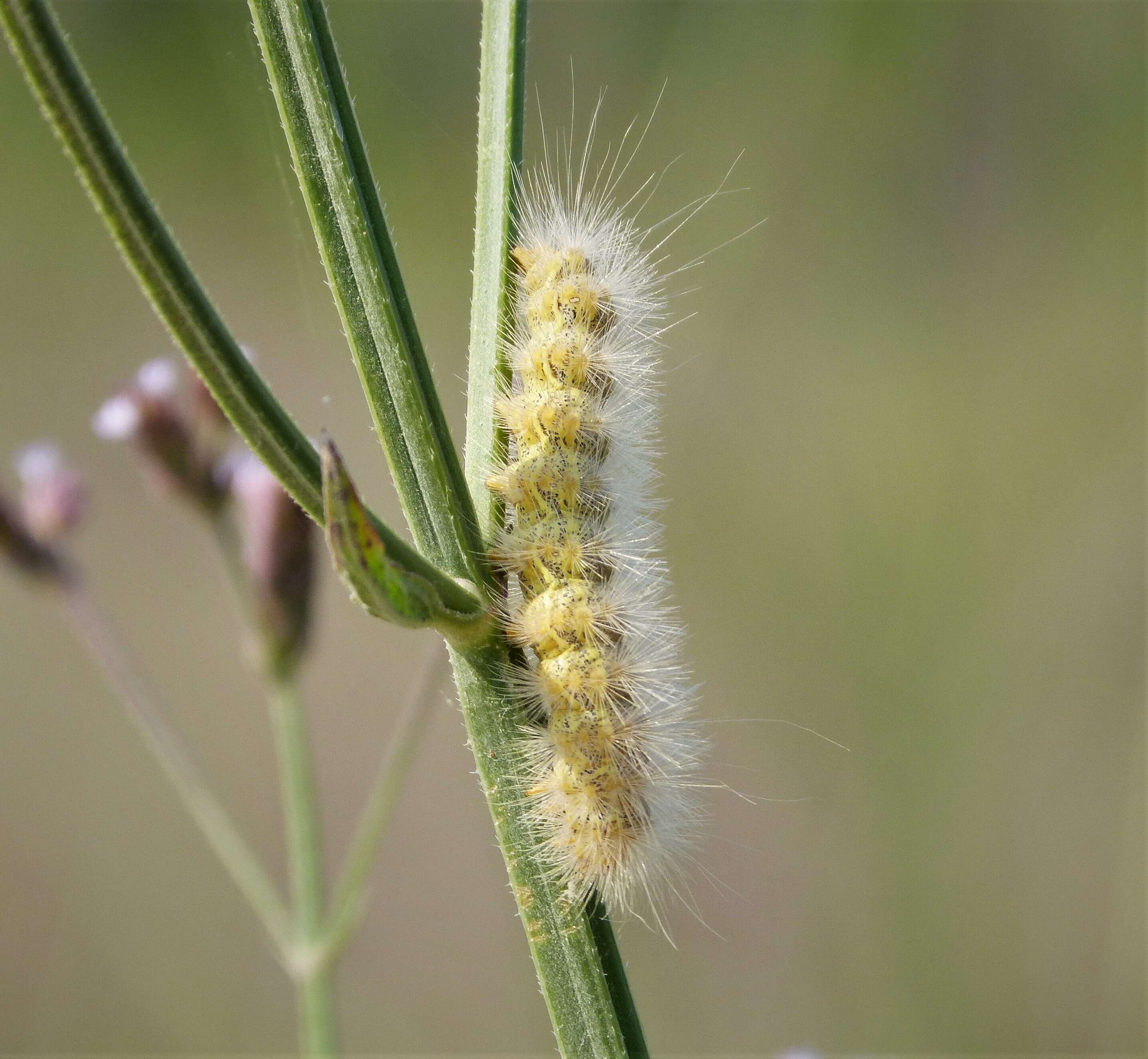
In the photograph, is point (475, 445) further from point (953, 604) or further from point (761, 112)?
point (761, 112)

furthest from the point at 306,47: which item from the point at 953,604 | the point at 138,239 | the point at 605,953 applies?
the point at 953,604

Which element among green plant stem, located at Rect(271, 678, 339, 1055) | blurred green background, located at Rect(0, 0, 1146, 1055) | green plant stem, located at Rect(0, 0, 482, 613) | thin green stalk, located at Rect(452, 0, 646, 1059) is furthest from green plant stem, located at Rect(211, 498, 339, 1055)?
blurred green background, located at Rect(0, 0, 1146, 1055)

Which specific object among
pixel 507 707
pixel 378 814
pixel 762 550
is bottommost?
pixel 507 707

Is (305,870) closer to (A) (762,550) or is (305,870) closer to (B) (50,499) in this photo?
(B) (50,499)

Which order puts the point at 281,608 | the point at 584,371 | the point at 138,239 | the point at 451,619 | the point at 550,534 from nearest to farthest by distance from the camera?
the point at 138,239 → the point at 451,619 → the point at 550,534 → the point at 584,371 → the point at 281,608

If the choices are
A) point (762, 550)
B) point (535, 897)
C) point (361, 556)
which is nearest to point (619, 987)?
point (535, 897)

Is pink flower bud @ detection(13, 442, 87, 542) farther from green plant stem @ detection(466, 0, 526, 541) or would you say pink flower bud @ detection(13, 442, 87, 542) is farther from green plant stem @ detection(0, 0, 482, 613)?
green plant stem @ detection(0, 0, 482, 613)

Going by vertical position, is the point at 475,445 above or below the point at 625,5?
below
